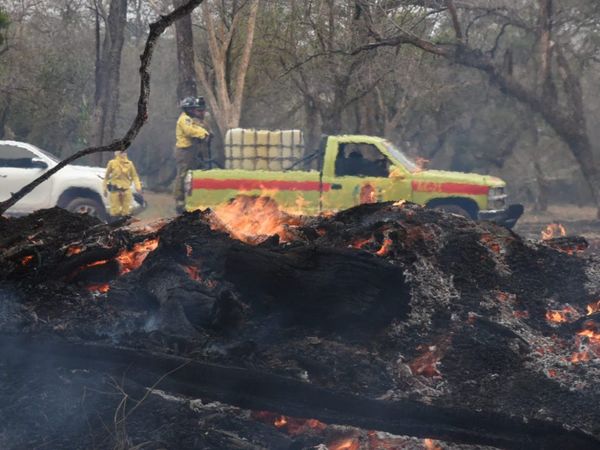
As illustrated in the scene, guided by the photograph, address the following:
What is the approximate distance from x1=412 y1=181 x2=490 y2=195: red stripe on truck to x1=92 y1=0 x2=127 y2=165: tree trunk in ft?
42.7

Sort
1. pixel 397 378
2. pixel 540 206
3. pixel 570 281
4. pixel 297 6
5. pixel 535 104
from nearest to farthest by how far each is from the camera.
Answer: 1. pixel 397 378
2. pixel 570 281
3. pixel 535 104
4. pixel 297 6
5. pixel 540 206

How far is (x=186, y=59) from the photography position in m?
21.3

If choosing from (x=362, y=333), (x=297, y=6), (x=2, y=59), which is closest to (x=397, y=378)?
(x=362, y=333)

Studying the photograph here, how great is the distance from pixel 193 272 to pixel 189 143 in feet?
31.7

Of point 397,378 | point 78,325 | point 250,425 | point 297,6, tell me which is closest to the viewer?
point 250,425

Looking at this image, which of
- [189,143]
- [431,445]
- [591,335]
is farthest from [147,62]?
[189,143]

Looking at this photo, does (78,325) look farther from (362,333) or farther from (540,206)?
(540,206)

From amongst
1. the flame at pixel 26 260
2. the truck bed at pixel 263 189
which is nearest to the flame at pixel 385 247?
the flame at pixel 26 260

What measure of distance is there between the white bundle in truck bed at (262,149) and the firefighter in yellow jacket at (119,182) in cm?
189

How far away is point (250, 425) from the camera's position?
214 inches

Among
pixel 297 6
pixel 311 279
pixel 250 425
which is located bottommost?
pixel 250 425

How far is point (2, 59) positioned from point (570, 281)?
21287mm

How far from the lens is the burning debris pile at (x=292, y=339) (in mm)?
5383

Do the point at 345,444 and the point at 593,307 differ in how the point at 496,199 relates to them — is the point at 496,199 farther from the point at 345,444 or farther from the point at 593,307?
the point at 345,444
